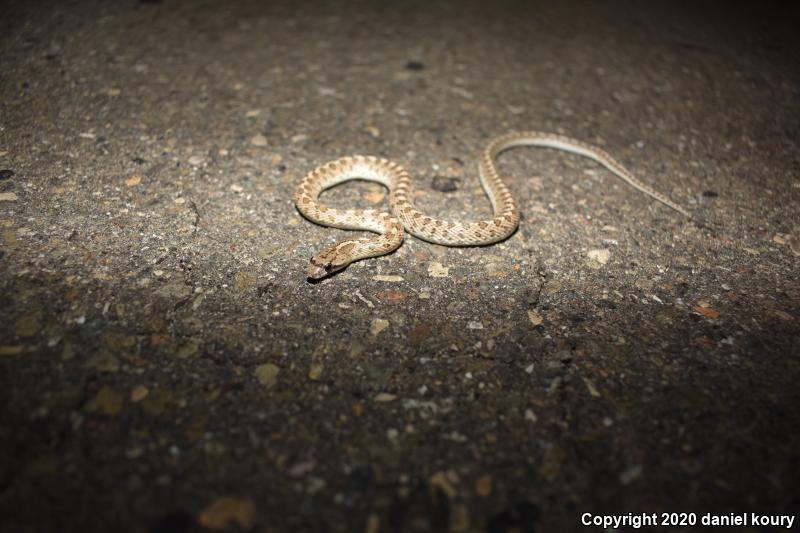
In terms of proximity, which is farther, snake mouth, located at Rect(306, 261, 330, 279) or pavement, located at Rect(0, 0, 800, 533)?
snake mouth, located at Rect(306, 261, 330, 279)

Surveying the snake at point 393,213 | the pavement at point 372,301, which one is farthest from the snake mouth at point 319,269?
the pavement at point 372,301

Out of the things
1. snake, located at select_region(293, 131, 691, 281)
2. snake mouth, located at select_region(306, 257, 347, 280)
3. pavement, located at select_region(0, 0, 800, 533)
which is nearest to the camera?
pavement, located at select_region(0, 0, 800, 533)

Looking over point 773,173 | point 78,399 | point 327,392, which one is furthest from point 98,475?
point 773,173

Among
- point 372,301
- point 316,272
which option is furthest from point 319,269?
point 372,301

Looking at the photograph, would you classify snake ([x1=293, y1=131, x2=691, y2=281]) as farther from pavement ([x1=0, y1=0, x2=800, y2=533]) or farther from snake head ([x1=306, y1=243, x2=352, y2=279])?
pavement ([x1=0, y1=0, x2=800, y2=533])

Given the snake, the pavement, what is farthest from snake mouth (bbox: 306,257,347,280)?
the pavement

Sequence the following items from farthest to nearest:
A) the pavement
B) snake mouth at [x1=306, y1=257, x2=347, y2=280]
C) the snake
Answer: the snake
snake mouth at [x1=306, y1=257, x2=347, y2=280]
the pavement

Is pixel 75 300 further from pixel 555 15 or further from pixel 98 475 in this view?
pixel 555 15
